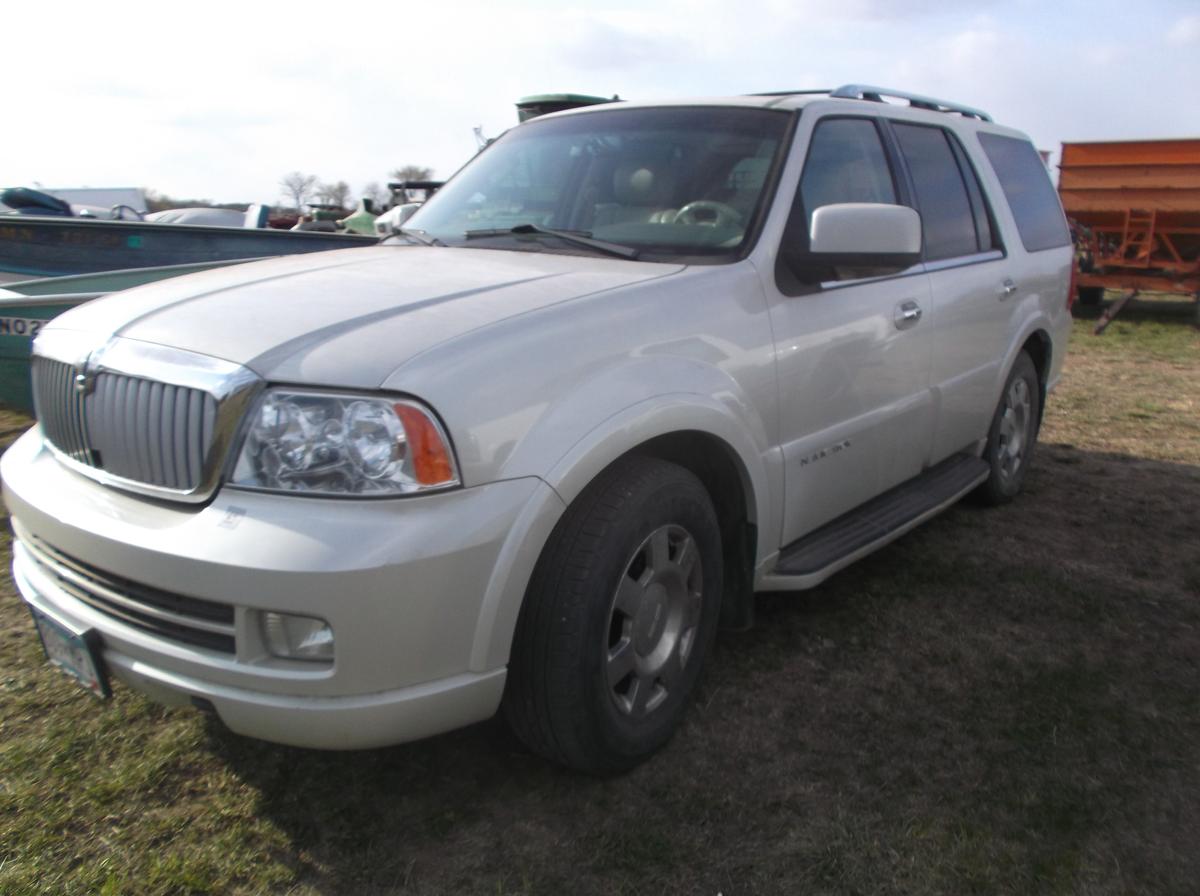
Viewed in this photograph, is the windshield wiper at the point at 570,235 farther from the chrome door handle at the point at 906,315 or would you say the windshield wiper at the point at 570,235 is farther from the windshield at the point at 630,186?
the chrome door handle at the point at 906,315

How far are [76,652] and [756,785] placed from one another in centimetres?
173

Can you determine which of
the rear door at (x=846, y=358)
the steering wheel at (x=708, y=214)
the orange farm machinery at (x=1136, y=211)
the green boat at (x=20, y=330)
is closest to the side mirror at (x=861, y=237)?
the rear door at (x=846, y=358)

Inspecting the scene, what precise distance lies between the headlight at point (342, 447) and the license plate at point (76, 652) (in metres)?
0.59

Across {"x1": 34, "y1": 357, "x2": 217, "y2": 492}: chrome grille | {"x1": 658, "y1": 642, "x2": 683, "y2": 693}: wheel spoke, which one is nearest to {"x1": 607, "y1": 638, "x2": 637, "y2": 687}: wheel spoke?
{"x1": 658, "y1": 642, "x2": 683, "y2": 693}: wheel spoke

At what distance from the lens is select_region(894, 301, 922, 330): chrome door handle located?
3463 millimetres

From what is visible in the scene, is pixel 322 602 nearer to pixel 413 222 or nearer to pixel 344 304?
pixel 344 304

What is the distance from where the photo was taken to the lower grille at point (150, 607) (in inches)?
80.6

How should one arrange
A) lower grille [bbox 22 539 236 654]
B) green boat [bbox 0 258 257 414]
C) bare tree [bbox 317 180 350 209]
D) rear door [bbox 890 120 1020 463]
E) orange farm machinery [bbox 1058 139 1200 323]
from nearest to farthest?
lower grille [bbox 22 539 236 654], rear door [bbox 890 120 1020 463], green boat [bbox 0 258 257 414], orange farm machinery [bbox 1058 139 1200 323], bare tree [bbox 317 180 350 209]

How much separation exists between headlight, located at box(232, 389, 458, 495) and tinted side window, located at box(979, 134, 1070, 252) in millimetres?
3555

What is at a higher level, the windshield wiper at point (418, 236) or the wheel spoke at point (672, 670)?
the windshield wiper at point (418, 236)

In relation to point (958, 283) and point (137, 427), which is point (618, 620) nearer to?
point (137, 427)

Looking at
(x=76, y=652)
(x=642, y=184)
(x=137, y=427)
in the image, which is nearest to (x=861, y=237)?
(x=642, y=184)

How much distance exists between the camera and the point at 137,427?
219 centimetres

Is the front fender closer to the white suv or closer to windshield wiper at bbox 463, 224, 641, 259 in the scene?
the white suv
